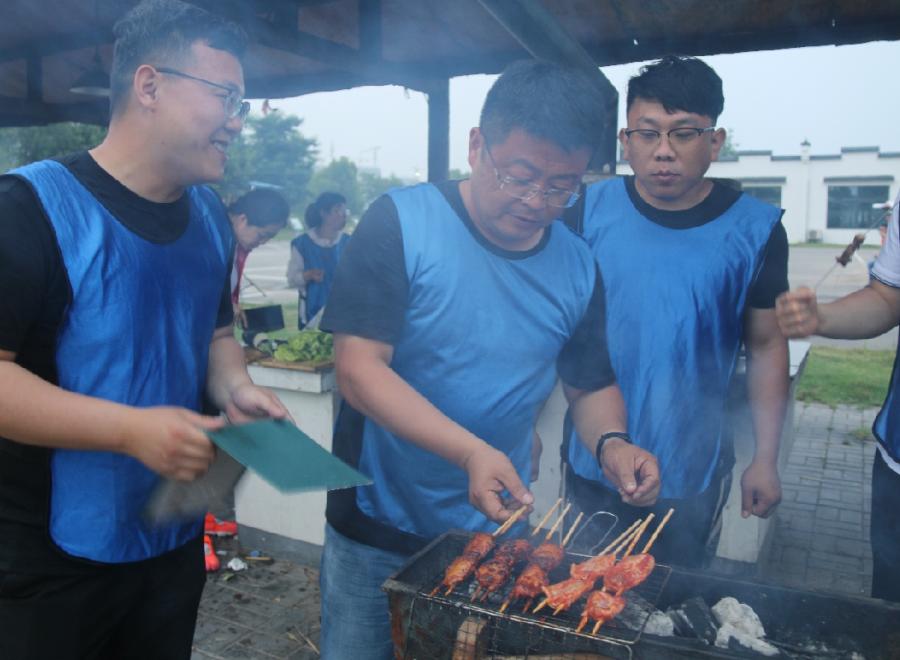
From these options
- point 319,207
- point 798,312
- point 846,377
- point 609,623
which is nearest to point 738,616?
point 609,623

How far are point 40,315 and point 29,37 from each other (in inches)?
221

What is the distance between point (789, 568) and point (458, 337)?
4.35m

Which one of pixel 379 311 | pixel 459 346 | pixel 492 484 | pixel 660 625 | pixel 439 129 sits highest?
pixel 439 129

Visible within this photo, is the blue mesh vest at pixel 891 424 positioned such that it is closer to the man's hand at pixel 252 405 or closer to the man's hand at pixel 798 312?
the man's hand at pixel 798 312

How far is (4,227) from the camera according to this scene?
158 cm

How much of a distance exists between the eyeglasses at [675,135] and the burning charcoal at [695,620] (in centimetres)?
168

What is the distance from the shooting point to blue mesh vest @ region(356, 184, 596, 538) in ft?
6.73

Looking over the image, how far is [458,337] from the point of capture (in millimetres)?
2057

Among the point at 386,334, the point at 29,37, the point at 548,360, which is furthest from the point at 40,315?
the point at 29,37

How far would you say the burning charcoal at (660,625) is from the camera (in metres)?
1.85

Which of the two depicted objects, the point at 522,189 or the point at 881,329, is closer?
the point at 522,189

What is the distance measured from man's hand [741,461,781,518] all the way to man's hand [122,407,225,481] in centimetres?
228

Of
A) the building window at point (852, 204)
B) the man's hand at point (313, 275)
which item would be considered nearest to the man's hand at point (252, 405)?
the man's hand at point (313, 275)

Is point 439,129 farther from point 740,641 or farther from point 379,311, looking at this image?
point 740,641
